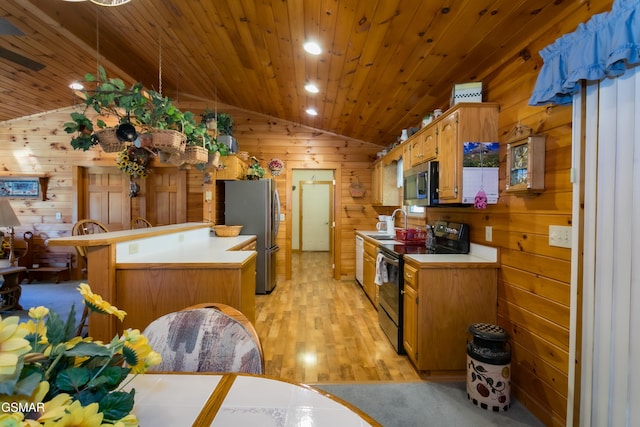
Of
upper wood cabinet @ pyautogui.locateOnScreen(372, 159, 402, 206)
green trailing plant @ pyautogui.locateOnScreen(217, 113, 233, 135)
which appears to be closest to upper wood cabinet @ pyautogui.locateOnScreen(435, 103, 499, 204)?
upper wood cabinet @ pyautogui.locateOnScreen(372, 159, 402, 206)

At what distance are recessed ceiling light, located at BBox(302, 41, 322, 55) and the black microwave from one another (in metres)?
1.36

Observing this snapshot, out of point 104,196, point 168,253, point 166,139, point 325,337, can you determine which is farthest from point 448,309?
point 104,196

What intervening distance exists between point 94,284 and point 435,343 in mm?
2372

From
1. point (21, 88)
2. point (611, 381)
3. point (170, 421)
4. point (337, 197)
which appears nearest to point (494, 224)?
point (611, 381)

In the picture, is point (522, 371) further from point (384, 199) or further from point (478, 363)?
point (384, 199)

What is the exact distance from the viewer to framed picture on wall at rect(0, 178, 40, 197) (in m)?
5.25

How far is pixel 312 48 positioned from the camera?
259 cm

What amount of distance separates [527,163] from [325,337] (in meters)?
2.29

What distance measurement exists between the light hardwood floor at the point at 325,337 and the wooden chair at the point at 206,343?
4.72 feet

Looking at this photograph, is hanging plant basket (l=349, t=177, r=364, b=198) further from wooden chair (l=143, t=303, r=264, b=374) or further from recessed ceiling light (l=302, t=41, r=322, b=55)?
wooden chair (l=143, t=303, r=264, b=374)

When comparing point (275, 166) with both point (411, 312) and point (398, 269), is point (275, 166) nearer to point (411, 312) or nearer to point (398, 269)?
point (398, 269)

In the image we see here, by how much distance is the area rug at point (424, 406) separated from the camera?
184cm

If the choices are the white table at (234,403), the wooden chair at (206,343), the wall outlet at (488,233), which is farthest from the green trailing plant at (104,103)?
the wall outlet at (488,233)

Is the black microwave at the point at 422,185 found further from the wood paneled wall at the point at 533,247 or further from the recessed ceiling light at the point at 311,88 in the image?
the recessed ceiling light at the point at 311,88
